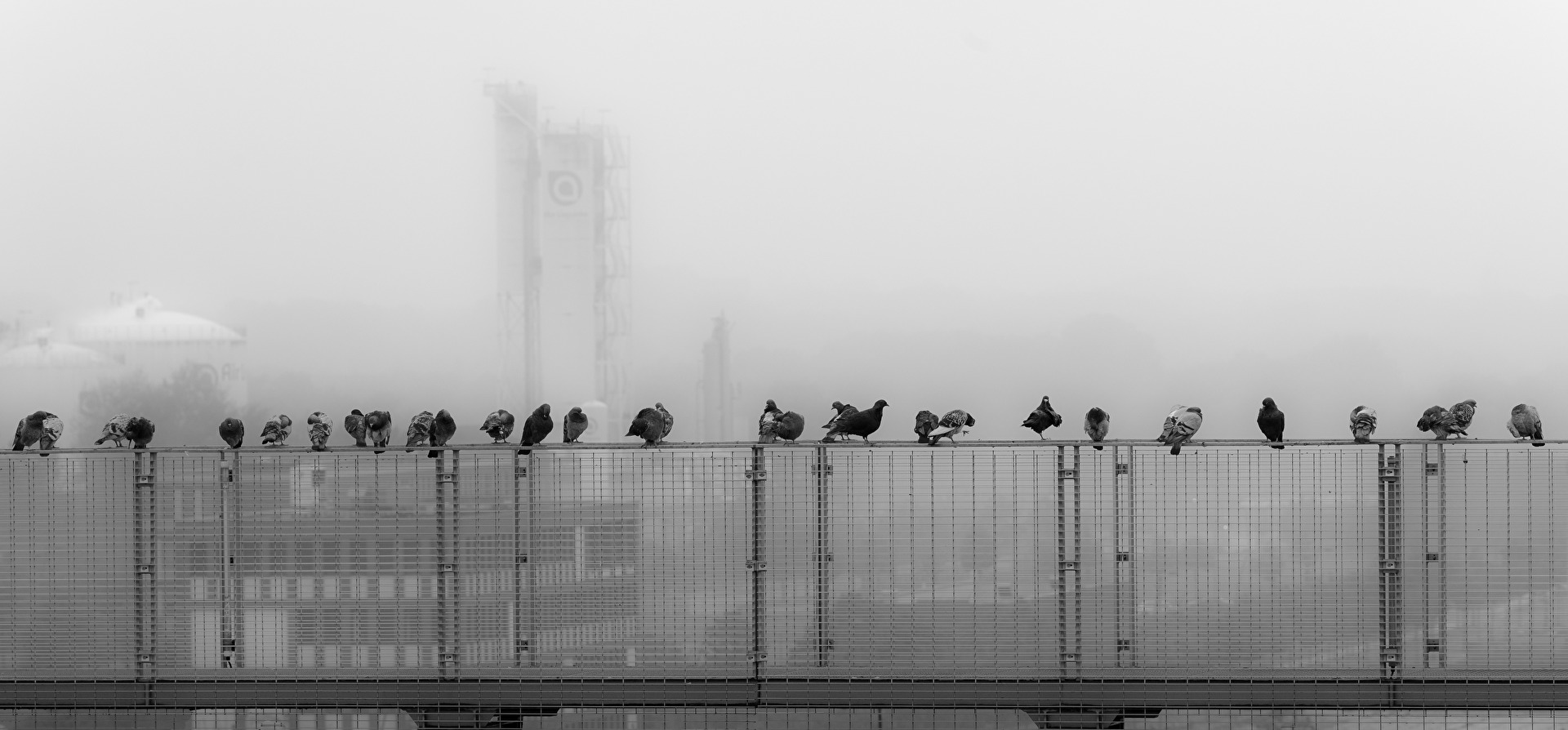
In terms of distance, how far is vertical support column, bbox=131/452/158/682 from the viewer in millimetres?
8539

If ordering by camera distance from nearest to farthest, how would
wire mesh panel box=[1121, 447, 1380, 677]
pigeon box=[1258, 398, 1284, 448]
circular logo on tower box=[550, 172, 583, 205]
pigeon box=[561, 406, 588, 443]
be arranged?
wire mesh panel box=[1121, 447, 1380, 677], pigeon box=[1258, 398, 1284, 448], pigeon box=[561, 406, 588, 443], circular logo on tower box=[550, 172, 583, 205]

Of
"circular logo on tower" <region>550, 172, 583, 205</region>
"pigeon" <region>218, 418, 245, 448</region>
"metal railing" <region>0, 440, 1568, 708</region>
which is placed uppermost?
"circular logo on tower" <region>550, 172, 583, 205</region>

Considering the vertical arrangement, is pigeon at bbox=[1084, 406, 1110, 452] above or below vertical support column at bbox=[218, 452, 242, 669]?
above

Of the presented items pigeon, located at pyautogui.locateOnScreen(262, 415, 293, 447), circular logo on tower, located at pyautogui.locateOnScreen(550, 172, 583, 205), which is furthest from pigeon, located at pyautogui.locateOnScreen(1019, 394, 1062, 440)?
circular logo on tower, located at pyautogui.locateOnScreen(550, 172, 583, 205)

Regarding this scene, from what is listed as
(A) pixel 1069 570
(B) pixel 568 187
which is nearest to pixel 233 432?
(A) pixel 1069 570

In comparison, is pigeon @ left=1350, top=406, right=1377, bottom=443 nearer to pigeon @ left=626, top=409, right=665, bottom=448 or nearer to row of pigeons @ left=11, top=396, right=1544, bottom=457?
row of pigeons @ left=11, top=396, right=1544, bottom=457

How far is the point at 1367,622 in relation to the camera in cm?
834

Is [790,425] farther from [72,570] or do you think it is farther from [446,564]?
[72,570]

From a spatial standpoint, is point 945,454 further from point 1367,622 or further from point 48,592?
point 48,592

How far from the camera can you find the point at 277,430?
941 cm

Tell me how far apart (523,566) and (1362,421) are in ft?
16.6

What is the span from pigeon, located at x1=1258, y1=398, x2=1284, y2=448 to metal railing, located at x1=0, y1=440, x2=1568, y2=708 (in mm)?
976

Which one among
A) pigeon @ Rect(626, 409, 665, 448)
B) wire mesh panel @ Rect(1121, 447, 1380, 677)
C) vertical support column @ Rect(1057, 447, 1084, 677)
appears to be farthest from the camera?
pigeon @ Rect(626, 409, 665, 448)

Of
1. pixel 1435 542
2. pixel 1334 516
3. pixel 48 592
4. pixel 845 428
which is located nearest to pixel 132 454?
pixel 48 592
